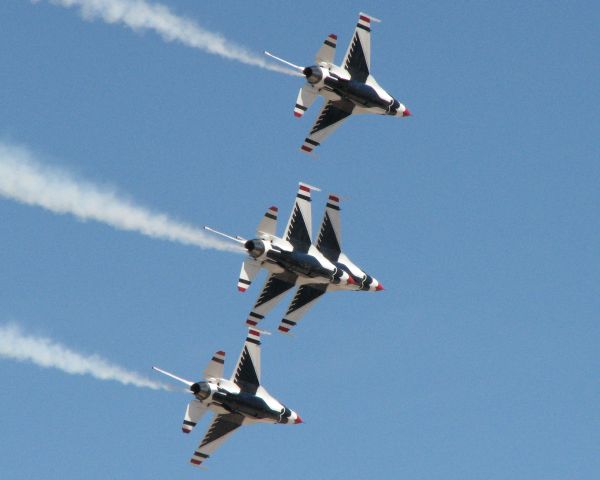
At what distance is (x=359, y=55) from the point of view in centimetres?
17200

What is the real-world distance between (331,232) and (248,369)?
9.30 meters

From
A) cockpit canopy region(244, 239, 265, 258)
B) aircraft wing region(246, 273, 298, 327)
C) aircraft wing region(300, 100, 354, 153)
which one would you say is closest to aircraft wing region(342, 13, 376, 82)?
aircraft wing region(300, 100, 354, 153)

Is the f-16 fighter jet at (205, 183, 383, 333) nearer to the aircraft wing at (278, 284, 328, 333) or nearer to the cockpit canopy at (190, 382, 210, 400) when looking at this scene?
Result: the aircraft wing at (278, 284, 328, 333)

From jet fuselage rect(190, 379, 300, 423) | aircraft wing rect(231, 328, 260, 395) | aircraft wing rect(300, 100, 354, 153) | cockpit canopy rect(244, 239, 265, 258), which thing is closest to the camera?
jet fuselage rect(190, 379, 300, 423)

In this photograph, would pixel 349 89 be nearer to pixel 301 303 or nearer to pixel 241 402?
pixel 301 303

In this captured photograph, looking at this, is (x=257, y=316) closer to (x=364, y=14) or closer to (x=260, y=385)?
(x=260, y=385)

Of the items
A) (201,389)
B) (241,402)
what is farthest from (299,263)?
(201,389)

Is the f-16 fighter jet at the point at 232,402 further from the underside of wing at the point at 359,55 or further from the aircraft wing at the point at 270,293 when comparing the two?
the underside of wing at the point at 359,55

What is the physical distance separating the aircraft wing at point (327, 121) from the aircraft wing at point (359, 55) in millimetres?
1788

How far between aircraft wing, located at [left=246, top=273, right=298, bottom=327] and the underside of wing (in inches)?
457

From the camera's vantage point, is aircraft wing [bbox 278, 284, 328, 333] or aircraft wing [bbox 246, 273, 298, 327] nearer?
aircraft wing [bbox 246, 273, 298, 327]

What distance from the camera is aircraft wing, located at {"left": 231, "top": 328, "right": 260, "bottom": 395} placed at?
16938 cm

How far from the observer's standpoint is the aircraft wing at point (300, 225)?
170250 millimetres

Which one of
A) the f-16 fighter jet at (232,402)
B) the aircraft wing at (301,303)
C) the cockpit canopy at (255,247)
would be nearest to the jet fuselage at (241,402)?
the f-16 fighter jet at (232,402)
